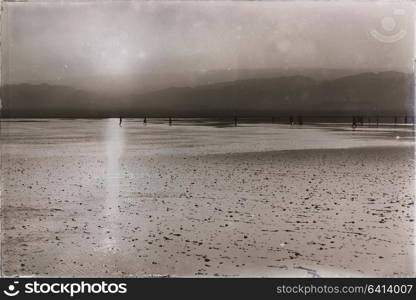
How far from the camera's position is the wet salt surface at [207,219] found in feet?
23.7

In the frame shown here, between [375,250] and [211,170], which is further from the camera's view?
[211,170]

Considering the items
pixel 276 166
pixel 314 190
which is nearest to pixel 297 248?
pixel 314 190

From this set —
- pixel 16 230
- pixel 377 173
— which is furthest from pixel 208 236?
pixel 377 173

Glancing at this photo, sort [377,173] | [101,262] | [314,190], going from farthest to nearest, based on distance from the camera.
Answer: [377,173] → [314,190] → [101,262]

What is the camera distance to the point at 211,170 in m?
16.7

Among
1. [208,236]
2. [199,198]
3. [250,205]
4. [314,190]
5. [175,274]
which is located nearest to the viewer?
[175,274]

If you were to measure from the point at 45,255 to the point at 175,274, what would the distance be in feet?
6.87

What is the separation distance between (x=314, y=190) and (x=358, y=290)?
6828 millimetres

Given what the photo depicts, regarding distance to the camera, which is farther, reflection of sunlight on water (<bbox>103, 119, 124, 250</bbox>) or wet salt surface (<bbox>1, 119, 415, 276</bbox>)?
reflection of sunlight on water (<bbox>103, 119, 124, 250</bbox>)

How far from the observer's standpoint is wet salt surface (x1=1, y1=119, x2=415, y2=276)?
23.7ft

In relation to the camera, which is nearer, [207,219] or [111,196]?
[207,219]

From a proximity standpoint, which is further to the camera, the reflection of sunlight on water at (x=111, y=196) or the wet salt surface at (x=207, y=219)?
the reflection of sunlight on water at (x=111, y=196)

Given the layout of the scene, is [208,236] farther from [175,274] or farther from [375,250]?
[375,250]

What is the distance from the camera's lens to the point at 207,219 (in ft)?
32.1
